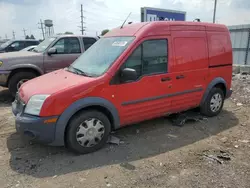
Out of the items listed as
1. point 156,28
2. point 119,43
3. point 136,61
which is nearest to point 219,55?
point 156,28

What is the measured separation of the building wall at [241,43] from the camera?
1065 cm

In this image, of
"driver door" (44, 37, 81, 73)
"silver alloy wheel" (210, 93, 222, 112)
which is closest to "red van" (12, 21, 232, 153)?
"silver alloy wheel" (210, 93, 222, 112)

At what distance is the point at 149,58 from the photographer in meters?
3.92

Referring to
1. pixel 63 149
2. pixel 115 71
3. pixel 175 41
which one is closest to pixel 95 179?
pixel 63 149

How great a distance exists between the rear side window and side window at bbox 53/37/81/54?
152 inches

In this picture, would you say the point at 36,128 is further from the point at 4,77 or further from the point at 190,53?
the point at 4,77

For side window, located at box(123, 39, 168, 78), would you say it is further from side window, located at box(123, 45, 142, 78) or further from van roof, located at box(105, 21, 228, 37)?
van roof, located at box(105, 21, 228, 37)

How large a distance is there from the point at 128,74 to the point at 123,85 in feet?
0.80

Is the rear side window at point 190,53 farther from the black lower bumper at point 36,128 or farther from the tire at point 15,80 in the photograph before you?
the tire at point 15,80

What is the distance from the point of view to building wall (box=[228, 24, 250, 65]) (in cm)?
1065

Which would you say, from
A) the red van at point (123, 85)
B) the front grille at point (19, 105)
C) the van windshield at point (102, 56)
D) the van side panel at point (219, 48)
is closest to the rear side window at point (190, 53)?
the red van at point (123, 85)

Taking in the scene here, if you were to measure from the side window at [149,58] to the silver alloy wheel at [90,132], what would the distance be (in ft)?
3.36

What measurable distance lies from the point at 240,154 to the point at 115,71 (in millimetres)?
2419

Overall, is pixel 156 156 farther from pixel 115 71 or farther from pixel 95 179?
pixel 115 71
